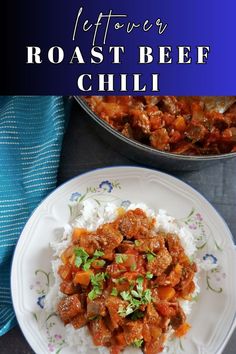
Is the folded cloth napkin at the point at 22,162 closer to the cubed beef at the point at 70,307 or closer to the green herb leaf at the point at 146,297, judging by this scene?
the cubed beef at the point at 70,307

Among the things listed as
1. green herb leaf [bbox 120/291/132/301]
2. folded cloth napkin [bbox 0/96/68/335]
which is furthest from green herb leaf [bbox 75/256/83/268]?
folded cloth napkin [bbox 0/96/68/335]

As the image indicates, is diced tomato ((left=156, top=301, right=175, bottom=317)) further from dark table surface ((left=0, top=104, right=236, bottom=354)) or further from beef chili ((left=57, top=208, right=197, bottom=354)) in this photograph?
dark table surface ((left=0, top=104, right=236, bottom=354))

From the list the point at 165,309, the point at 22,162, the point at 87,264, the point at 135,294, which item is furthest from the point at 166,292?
the point at 22,162

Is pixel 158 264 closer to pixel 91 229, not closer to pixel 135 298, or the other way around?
pixel 135 298

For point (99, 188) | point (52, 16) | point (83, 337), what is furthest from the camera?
point (99, 188)

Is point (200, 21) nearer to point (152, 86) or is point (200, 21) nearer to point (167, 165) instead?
point (152, 86)

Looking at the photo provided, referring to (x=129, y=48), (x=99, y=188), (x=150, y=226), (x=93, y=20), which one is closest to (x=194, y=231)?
(x=150, y=226)
